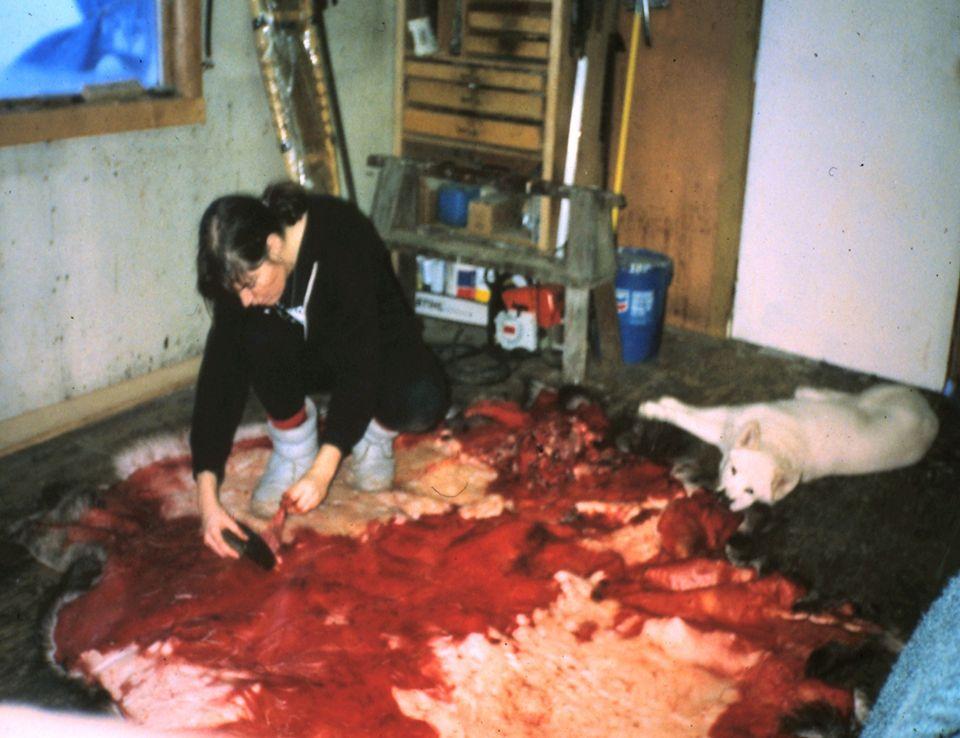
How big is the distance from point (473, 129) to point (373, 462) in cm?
147

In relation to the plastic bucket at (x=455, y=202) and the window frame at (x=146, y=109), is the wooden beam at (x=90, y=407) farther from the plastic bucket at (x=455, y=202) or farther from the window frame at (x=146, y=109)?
the plastic bucket at (x=455, y=202)

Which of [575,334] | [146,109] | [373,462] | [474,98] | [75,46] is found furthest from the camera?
[474,98]

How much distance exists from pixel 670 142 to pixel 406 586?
2151 millimetres

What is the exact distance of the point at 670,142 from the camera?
352 centimetres

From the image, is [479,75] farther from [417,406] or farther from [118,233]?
[417,406]

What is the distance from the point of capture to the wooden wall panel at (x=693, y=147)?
3320mm

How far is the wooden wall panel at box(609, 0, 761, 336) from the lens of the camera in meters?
3.32

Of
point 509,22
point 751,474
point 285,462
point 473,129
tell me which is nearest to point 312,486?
point 285,462

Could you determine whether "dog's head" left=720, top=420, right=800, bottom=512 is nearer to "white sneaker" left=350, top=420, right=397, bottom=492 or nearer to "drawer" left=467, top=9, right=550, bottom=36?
"white sneaker" left=350, top=420, right=397, bottom=492

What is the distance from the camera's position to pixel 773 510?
244cm

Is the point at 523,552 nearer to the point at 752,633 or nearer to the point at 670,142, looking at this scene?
the point at 752,633

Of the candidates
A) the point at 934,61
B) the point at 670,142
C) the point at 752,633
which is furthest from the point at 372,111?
the point at 752,633

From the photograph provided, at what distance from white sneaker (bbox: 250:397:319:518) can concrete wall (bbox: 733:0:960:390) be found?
1.90 m

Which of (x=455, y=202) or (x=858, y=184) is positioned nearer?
(x=858, y=184)
